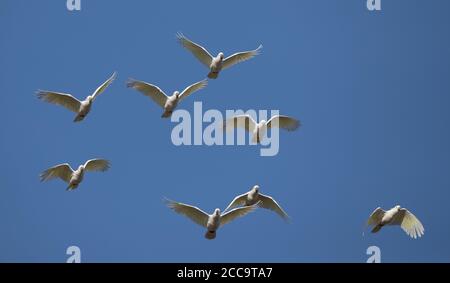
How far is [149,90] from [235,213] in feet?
16.3

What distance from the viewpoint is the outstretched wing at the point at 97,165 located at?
4484 centimetres

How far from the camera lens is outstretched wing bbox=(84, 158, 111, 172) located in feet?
147

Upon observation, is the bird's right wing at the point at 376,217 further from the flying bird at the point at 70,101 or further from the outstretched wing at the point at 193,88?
the flying bird at the point at 70,101

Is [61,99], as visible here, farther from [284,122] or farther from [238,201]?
[284,122]

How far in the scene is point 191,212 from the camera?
1665 inches

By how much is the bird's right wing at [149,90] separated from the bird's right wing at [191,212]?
153 inches

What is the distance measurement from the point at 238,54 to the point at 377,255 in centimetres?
752

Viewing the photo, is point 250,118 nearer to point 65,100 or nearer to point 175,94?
point 175,94

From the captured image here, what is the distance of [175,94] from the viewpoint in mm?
44188

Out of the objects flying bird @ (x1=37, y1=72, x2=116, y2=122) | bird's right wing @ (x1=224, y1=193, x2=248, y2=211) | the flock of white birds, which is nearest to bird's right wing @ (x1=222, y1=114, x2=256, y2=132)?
the flock of white birds

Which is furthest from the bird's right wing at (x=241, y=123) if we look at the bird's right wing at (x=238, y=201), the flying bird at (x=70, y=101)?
the flying bird at (x=70, y=101)

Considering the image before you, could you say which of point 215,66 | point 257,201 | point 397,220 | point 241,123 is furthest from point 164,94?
point 397,220

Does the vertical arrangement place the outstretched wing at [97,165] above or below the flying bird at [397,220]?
above
